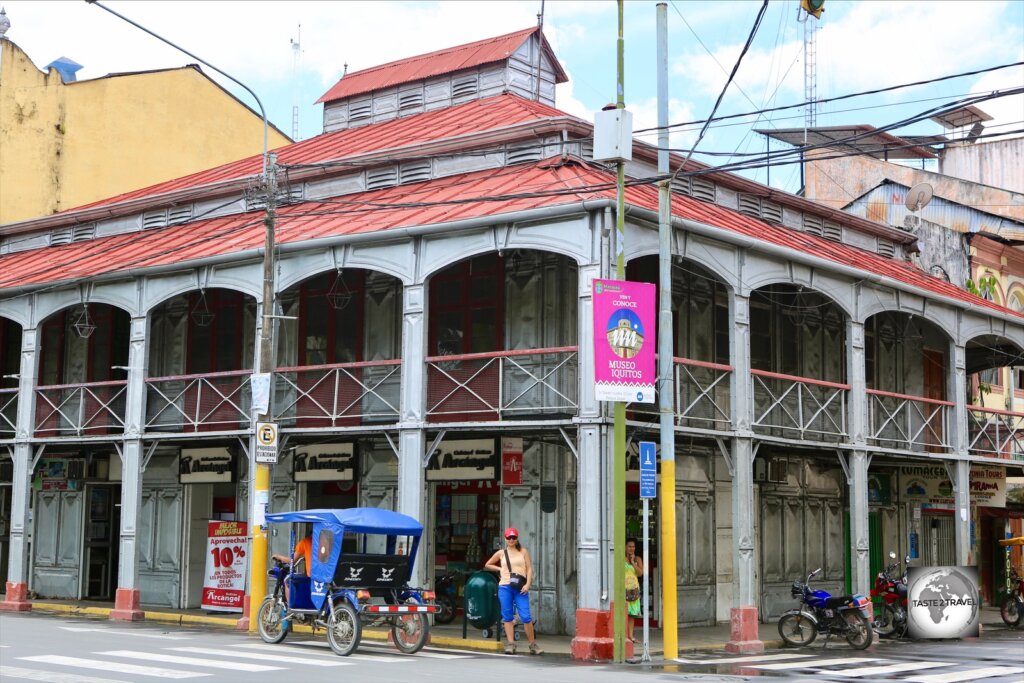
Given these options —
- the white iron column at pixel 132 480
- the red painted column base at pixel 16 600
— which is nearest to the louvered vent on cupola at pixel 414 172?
the white iron column at pixel 132 480

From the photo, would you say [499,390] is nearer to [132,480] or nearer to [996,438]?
[132,480]

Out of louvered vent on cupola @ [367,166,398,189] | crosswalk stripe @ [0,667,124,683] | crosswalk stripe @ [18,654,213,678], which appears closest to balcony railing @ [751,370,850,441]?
louvered vent on cupola @ [367,166,398,189]

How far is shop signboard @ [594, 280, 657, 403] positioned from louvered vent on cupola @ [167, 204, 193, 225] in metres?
13.8

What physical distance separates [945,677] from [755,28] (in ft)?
27.2

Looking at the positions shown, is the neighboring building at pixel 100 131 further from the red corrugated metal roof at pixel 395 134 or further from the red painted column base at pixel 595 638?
the red painted column base at pixel 595 638

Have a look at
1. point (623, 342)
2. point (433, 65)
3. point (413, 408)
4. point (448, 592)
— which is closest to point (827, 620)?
point (623, 342)

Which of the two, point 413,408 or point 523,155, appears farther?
point 523,155

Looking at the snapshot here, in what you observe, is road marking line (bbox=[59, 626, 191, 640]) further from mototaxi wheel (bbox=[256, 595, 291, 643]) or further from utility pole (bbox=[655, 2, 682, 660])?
utility pole (bbox=[655, 2, 682, 660])

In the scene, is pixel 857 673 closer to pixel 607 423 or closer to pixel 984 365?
pixel 607 423

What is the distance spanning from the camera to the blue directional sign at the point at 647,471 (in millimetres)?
18281

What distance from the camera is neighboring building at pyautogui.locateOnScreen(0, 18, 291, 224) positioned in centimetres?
3575

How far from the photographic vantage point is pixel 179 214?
96.2 ft

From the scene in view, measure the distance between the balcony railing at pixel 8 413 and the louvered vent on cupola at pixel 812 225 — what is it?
16.8 meters

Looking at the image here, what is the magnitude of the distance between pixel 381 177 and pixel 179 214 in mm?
5874
